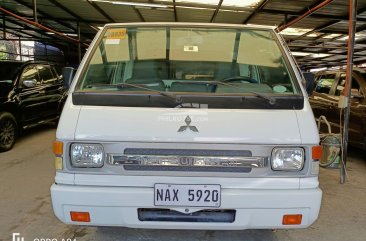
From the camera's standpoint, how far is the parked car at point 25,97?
629cm

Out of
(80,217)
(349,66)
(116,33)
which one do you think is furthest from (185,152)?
(349,66)

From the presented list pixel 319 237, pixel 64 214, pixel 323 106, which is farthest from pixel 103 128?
pixel 323 106

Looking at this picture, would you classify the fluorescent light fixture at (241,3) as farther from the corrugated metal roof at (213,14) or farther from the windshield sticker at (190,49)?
the windshield sticker at (190,49)

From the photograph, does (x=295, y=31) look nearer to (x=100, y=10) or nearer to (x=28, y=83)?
(x=100, y=10)

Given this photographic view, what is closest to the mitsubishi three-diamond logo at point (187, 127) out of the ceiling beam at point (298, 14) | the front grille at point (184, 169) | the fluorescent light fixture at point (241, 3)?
the front grille at point (184, 169)

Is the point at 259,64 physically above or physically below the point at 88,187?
above

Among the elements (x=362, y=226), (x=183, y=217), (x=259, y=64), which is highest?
(x=259, y=64)

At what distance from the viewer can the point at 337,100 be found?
6469 millimetres

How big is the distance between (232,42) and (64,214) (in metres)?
1.97

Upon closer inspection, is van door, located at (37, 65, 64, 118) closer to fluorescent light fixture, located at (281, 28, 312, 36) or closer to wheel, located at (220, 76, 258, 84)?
wheel, located at (220, 76, 258, 84)

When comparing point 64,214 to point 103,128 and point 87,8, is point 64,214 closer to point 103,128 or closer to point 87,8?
point 103,128

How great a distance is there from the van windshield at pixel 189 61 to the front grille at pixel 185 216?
2.96 ft

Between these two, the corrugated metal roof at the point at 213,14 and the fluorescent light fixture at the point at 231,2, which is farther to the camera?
the corrugated metal roof at the point at 213,14

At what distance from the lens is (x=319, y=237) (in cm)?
312
